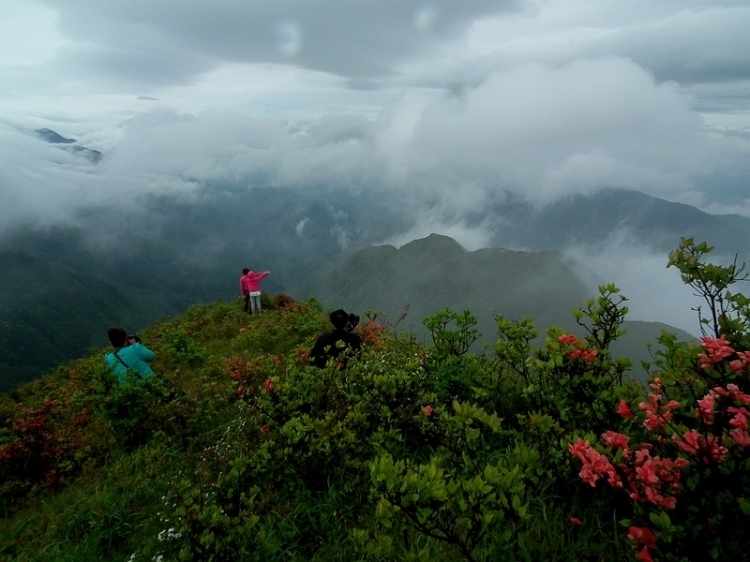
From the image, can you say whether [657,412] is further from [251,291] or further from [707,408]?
[251,291]

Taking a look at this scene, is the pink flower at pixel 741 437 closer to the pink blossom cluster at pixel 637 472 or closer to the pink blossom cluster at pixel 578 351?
the pink blossom cluster at pixel 637 472

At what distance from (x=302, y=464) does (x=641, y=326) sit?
5360 inches

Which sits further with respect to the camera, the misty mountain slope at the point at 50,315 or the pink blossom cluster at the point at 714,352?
the misty mountain slope at the point at 50,315

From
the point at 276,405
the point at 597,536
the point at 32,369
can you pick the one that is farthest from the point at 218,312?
the point at 32,369

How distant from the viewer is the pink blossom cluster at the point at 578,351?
3379 millimetres

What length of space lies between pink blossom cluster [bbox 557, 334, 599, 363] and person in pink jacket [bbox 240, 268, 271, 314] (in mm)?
14638

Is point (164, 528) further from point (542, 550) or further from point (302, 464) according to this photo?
point (542, 550)

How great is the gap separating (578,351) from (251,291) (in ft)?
49.2

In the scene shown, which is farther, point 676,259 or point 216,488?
point 216,488

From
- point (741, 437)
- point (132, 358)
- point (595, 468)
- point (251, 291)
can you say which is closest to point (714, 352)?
point (741, 437)

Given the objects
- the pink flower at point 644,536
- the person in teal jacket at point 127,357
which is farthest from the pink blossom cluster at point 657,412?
the person in teal jacket at point 127,357

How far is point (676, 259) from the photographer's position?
116 inches

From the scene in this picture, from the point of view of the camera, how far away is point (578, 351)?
340 cm

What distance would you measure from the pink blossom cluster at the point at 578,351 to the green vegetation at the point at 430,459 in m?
0.01
